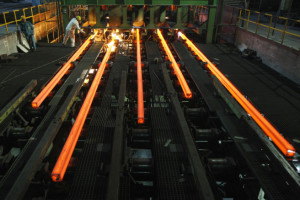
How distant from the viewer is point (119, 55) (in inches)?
345

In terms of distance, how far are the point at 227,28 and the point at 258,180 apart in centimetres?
1068

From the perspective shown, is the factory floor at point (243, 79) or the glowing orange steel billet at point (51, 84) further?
the factory floor at point (243, 79)

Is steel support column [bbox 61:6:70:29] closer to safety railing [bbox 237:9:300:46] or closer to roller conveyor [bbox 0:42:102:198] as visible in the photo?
roller conveyor [bbox 0:42:102:198]

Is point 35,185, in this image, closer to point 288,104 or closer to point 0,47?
point 288,104

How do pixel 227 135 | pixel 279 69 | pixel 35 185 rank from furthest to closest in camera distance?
pixel 279 69, pixel 227 135, pixel 35 185

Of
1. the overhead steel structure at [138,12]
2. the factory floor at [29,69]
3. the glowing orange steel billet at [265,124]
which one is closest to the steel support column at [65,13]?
the overhead steel structure at [138,12]

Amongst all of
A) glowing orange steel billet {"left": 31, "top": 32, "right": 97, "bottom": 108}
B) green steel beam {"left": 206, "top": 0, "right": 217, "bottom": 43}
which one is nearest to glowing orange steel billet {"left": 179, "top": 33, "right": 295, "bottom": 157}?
glowing orange steel billet {"left": 31, "top": 32, "right": 97, "bottom": 108}

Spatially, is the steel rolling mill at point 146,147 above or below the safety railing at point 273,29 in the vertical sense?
below

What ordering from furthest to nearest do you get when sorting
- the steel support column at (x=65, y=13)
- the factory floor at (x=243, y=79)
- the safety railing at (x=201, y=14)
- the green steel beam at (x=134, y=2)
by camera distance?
the safety railing at (x=201, y=14) → the steel support column at (x=65, y=13) → the green steel beam at (x=134, y=2) → the factory floor at (x=243, y=79)

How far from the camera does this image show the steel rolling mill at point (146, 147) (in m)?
3.35

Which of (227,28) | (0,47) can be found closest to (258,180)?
(0,47)

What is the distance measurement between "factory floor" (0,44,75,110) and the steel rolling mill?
53cm

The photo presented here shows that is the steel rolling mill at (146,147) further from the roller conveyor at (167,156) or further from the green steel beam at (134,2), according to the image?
the green steel beam at (134,2)

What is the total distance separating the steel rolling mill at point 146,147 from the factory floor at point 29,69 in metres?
0.53
